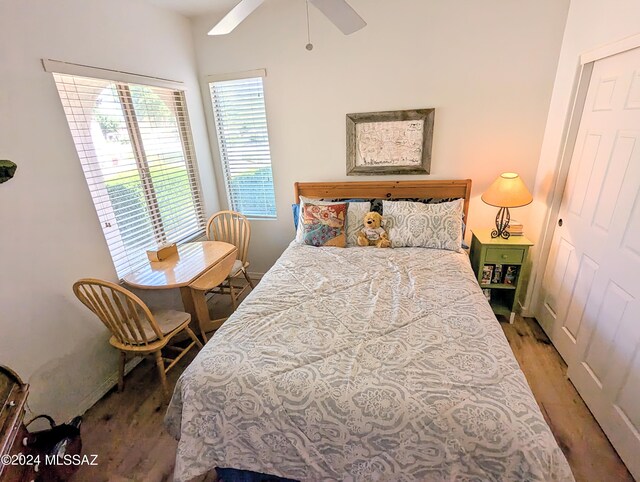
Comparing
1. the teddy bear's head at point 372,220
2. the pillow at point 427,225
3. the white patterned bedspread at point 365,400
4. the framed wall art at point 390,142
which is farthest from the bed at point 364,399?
the framed wall art at point 390,142

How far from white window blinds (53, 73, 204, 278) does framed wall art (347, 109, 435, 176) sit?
1.55 metres

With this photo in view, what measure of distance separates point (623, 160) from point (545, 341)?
1386 millimetres

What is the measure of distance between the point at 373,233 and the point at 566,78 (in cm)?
167

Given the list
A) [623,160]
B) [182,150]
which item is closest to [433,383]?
[623,160]

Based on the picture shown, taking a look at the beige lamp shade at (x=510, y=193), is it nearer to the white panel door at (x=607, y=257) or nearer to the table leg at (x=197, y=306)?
the white panel door at (x=607, y=257)

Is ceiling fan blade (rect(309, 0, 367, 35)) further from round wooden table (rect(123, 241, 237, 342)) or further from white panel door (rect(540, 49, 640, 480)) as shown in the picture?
round wooden table (rect(123, 241, 237, 342))

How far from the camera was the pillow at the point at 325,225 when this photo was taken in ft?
8.31

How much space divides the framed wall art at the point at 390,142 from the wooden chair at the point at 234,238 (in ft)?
3.84

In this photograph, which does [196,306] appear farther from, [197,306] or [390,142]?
[390,142]

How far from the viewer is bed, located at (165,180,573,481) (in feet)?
3.37

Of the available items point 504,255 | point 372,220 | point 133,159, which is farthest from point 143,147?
point 504,255

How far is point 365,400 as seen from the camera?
112 cm

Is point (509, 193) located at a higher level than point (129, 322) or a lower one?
higher

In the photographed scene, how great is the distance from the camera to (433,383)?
1.15 m
